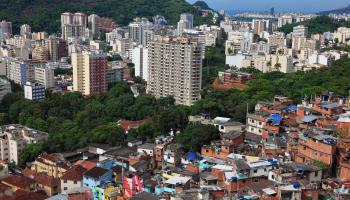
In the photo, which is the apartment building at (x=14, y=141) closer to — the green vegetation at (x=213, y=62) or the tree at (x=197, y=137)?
the tree at (x=197, y=137)

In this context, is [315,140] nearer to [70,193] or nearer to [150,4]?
[70,193]

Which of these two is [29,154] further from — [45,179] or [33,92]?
[33,92]

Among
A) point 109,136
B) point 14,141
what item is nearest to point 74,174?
point 109,136

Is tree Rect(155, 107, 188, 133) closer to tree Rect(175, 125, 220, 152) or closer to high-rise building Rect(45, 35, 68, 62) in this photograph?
tree Rect(175, 125, 220, 152)

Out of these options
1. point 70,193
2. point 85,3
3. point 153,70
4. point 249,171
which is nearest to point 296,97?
point 153,70

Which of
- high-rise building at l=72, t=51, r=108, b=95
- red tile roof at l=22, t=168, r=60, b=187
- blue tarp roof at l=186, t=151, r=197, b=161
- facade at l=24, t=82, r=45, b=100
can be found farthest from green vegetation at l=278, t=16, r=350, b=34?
red tile roof at l=22, t=168, r=60, b=187

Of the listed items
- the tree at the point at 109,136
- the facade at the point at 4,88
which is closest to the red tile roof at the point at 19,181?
the tree at the point at 109,136
